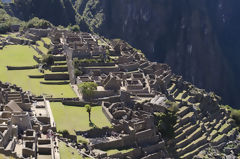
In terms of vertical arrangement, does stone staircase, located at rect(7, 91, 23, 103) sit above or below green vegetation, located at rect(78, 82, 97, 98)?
above

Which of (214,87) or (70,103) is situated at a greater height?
(70,103)

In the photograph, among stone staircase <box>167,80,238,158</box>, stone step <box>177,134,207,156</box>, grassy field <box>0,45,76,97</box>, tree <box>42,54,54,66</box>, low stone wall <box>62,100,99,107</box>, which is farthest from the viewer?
tree <box>42,54,54,66</box>

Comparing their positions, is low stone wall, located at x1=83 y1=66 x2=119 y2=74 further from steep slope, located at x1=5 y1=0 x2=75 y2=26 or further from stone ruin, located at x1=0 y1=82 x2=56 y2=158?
steep slope, located at x1=5 y1=0 x2=75 y2=26

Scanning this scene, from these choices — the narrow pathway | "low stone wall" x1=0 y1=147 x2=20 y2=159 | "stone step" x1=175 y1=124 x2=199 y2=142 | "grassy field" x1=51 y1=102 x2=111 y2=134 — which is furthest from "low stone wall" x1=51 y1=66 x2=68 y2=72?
"low stone wall" x1=0 y1=147 x2=20 y2=159

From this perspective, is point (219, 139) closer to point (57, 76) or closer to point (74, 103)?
point (74, 103)

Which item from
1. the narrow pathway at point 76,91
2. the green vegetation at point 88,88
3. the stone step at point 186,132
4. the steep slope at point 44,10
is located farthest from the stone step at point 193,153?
the steep slope at point 44,10

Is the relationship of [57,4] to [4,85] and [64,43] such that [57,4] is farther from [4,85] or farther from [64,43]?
[4,85]

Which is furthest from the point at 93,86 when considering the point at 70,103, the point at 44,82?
the point at 44,82
